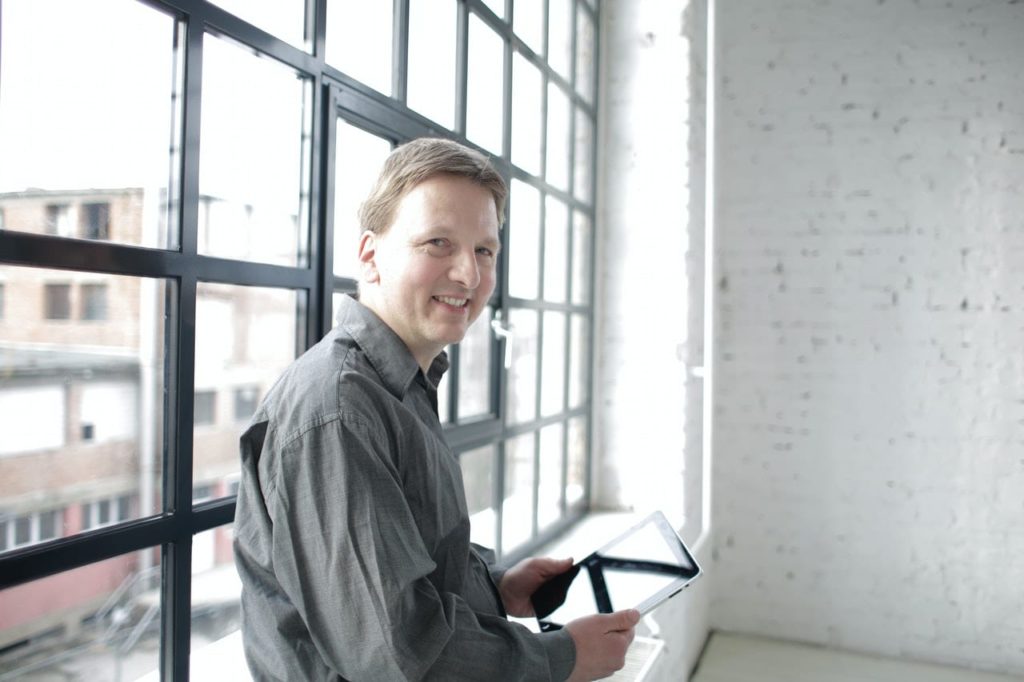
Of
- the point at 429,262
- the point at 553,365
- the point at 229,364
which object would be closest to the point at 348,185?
the point at 229,364

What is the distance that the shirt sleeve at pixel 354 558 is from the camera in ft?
2.55

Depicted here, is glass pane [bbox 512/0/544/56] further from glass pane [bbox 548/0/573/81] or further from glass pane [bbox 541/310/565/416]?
glass pane [bbox 541/310/565/416]

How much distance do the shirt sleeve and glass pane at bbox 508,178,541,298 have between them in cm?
163

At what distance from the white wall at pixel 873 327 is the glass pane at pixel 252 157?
9.23 feet

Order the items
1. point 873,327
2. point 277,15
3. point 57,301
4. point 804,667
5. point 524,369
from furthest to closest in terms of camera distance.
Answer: point 873,327 < point 804,667 < point 524,369 < point 277,15 < point 57,301

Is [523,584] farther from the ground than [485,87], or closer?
closer

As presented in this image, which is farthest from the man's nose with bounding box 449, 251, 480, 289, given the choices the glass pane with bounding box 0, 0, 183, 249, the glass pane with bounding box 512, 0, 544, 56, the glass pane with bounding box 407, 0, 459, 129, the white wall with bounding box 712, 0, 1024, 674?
the white wall with bounding box 712, 0, 1024, 674

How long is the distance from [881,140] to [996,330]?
3.30 ft

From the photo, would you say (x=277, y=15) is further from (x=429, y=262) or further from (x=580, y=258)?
(x=580, y=258)

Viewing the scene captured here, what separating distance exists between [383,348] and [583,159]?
7.88 feet

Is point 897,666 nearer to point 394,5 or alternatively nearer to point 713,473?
point 713,473

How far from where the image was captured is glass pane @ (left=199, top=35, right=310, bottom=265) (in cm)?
120

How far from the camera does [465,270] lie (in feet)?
3.28

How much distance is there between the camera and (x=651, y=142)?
10.7 feet
